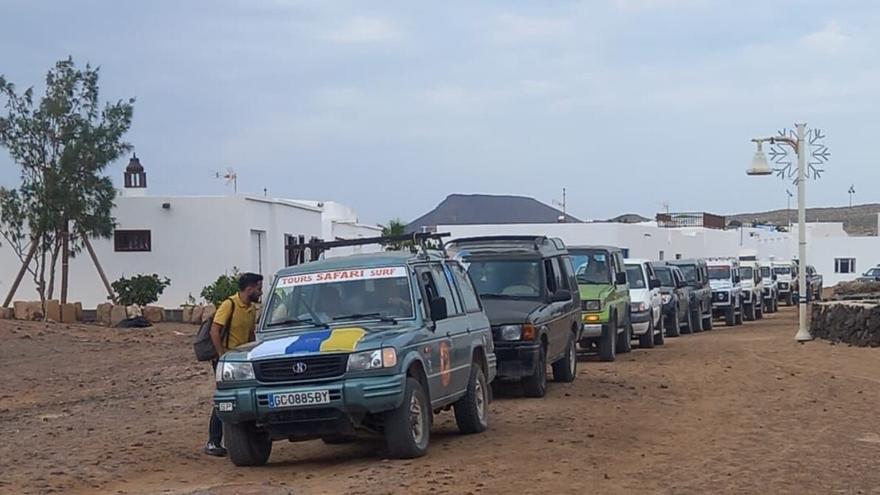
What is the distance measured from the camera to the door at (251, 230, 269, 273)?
123 ft

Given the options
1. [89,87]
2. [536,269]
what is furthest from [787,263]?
[536,269]

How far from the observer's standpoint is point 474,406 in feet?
42.2

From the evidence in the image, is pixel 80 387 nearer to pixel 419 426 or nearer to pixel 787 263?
pixel 419 426

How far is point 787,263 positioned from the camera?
56.8 m

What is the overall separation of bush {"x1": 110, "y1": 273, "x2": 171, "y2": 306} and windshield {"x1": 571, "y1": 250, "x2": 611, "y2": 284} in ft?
49.7

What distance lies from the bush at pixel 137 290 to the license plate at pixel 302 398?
24646mm

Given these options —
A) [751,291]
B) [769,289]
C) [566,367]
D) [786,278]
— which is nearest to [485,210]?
[786,278]

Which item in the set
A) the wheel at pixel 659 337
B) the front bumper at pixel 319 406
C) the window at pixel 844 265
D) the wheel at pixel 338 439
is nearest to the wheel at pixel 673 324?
the wheel at pixel 659 337

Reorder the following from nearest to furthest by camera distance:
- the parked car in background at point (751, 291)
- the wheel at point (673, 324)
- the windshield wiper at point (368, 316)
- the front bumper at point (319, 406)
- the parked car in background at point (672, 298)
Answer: the front bumper at point (319, 406) → the windshield wiper at point (368, 316) → the parked car in background at point (672, 298) → the wheel at point (673, 324) → the parked car in background at point (751, 291)

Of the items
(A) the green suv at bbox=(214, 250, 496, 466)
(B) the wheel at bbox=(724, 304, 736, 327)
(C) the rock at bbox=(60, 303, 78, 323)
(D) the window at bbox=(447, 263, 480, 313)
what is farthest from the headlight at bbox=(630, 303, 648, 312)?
(C) the rock at bbox=(60, 303, 78, 323)

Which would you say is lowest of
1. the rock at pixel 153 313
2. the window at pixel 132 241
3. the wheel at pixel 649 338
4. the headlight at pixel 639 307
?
the wheel at pixel 649 338

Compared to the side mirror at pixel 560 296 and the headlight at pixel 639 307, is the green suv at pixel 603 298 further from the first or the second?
the side mirror at pixel 560 296

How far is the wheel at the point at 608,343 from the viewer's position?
73.8 ft

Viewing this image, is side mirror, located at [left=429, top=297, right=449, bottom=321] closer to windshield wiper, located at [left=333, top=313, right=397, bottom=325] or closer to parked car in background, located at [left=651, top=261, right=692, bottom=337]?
windshield wiper, located at [left=333, top=313, right=397, bottom=325]
